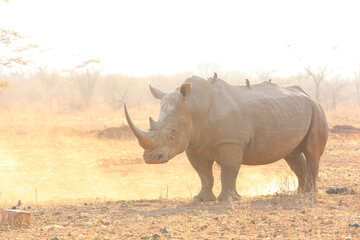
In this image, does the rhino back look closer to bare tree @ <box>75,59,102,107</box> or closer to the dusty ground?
the dusty ground

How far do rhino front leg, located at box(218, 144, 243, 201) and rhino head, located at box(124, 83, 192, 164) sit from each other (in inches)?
20.8

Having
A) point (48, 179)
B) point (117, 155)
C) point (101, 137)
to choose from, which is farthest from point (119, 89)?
point (48, 179)

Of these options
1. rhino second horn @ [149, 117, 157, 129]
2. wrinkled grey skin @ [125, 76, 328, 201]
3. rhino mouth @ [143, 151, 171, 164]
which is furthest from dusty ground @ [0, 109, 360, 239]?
rhino second horn @ [149, 117, 157, 129]

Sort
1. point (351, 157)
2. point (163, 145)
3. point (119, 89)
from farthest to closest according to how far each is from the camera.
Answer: point (119, 89) → point (351, 157) → point (163, 145)

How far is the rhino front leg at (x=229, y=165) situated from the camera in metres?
7.21

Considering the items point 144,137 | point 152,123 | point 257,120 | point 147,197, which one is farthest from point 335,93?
point 144,137

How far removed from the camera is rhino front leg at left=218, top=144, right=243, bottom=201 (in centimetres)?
721

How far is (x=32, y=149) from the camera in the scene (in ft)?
55.5

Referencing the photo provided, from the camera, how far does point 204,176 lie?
7.57m

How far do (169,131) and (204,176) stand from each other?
1.01 metres

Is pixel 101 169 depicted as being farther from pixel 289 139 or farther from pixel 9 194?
pixel 289 139

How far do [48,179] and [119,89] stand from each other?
40.5 m

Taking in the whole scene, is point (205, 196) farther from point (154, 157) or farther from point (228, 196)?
point (154, 157)

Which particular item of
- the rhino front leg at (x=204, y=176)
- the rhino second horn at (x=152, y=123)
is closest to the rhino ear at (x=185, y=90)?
the rhino second horn at (x=152, y=123)
